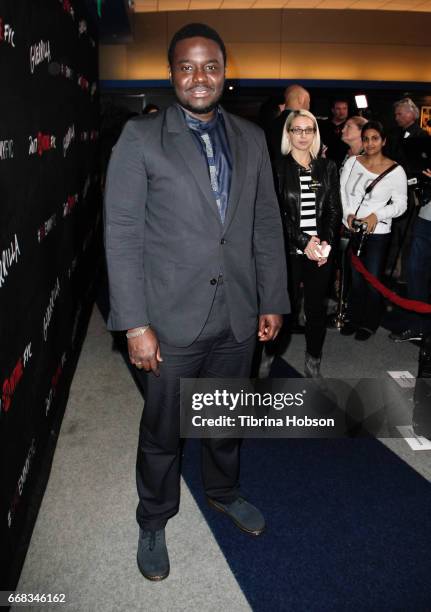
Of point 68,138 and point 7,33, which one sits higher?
point 7,33

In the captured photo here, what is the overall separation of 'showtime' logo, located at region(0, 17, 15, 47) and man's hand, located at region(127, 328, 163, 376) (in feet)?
3.91

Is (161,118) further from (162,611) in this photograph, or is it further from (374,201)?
(374,201)

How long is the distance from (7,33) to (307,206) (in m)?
1.89

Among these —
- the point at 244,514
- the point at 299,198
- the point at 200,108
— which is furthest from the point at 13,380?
the point at 299,198

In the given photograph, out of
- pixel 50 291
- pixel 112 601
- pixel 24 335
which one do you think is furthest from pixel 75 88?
pixel 112 601

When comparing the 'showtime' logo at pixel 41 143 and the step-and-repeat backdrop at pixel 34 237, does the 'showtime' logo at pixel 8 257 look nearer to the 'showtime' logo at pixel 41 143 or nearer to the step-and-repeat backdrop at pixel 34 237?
the step-and-repeat backdrop at pixel 34 237

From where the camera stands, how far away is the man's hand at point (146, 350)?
1.75 metres

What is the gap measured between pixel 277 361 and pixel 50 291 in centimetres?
184

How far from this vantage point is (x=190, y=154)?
5.49ft

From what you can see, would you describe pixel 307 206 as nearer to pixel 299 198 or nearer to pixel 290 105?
pixel 299 198

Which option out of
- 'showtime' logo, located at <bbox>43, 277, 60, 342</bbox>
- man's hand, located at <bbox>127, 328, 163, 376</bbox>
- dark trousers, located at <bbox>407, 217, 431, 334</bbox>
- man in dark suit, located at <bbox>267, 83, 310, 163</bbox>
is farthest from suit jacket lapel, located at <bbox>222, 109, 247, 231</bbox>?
dark trousers, located at <bbox>407, 217, 431, 334</bbox>

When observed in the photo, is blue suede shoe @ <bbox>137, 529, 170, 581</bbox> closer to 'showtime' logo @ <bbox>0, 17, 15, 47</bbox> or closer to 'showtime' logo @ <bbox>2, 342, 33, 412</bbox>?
'showtime' logo @ <bbox>2, 342, 33, 412</bbox>

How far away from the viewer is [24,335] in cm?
218

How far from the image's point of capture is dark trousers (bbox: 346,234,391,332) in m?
4.28
